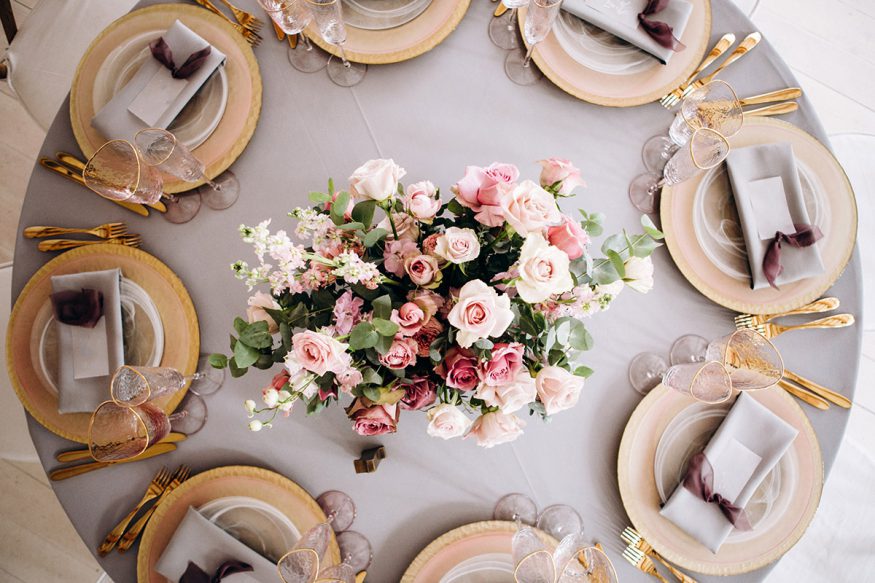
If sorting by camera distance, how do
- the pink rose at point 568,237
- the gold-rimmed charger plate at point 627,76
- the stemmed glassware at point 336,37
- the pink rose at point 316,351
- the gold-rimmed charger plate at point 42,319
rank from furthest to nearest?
the gold-rimmed charger plate at point 627,76, the gold-rimmed charger plate at point 42,319, the stemmed glassware at point 336,37, the pink rose at point 568,237, the pink rose at point 316,351

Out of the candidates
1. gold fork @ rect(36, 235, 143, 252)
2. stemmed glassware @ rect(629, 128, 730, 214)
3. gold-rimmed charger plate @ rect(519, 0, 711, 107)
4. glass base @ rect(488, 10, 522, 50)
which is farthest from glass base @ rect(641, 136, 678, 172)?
gold fork @ rect(36, 235, 143, 252)

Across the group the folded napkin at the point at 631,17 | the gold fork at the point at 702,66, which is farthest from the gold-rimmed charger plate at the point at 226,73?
the gold fork at the point at 702,66

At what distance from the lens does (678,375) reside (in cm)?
138

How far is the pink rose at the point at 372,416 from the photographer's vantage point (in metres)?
1.01

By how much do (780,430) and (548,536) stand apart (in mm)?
648

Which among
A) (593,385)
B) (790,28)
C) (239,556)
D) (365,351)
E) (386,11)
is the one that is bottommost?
(239,556)

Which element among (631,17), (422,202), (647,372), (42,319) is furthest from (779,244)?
(42,319)

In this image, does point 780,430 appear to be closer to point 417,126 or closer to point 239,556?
point 417,126

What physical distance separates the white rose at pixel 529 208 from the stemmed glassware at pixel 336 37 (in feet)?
2.42

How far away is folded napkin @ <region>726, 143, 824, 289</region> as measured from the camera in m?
1.44

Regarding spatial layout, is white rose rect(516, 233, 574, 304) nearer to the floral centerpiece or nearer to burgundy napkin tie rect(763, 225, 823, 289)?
the floral centerpiece

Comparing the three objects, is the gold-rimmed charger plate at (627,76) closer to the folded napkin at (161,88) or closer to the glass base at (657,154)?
the glass base at (657,154)

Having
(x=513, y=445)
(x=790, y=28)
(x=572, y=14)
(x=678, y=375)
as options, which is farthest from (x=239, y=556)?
(x=790, y=28)

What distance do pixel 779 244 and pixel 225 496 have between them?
157 cm
